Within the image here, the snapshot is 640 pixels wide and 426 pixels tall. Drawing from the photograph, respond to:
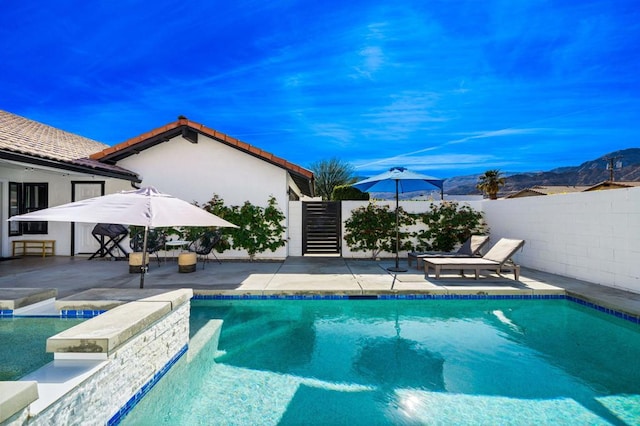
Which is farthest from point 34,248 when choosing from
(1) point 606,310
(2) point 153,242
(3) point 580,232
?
(3) point 580,232

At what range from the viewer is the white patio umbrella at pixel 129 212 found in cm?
560

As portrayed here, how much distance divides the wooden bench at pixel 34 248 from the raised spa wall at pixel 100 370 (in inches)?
451

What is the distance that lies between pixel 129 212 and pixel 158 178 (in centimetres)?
732

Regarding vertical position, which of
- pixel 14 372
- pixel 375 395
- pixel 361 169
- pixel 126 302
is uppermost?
pixel 361 169

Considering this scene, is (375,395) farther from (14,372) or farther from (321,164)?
(321,164)

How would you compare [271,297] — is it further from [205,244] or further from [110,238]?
[110,238]

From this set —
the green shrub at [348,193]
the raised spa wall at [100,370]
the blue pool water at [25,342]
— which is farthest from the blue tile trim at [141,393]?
the green shrub at [348,193]

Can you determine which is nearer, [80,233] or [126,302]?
[126,302]

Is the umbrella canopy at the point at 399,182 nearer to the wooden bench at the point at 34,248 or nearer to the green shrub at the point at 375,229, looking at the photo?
the green shrub at the point at 375,229

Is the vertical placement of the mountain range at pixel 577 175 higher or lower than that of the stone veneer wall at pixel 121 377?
higher

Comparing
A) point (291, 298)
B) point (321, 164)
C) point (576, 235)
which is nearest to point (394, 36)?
point (576, 235)

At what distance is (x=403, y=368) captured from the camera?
15.5ft

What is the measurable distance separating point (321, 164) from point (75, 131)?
55.3 ft

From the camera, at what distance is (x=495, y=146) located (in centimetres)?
2745
